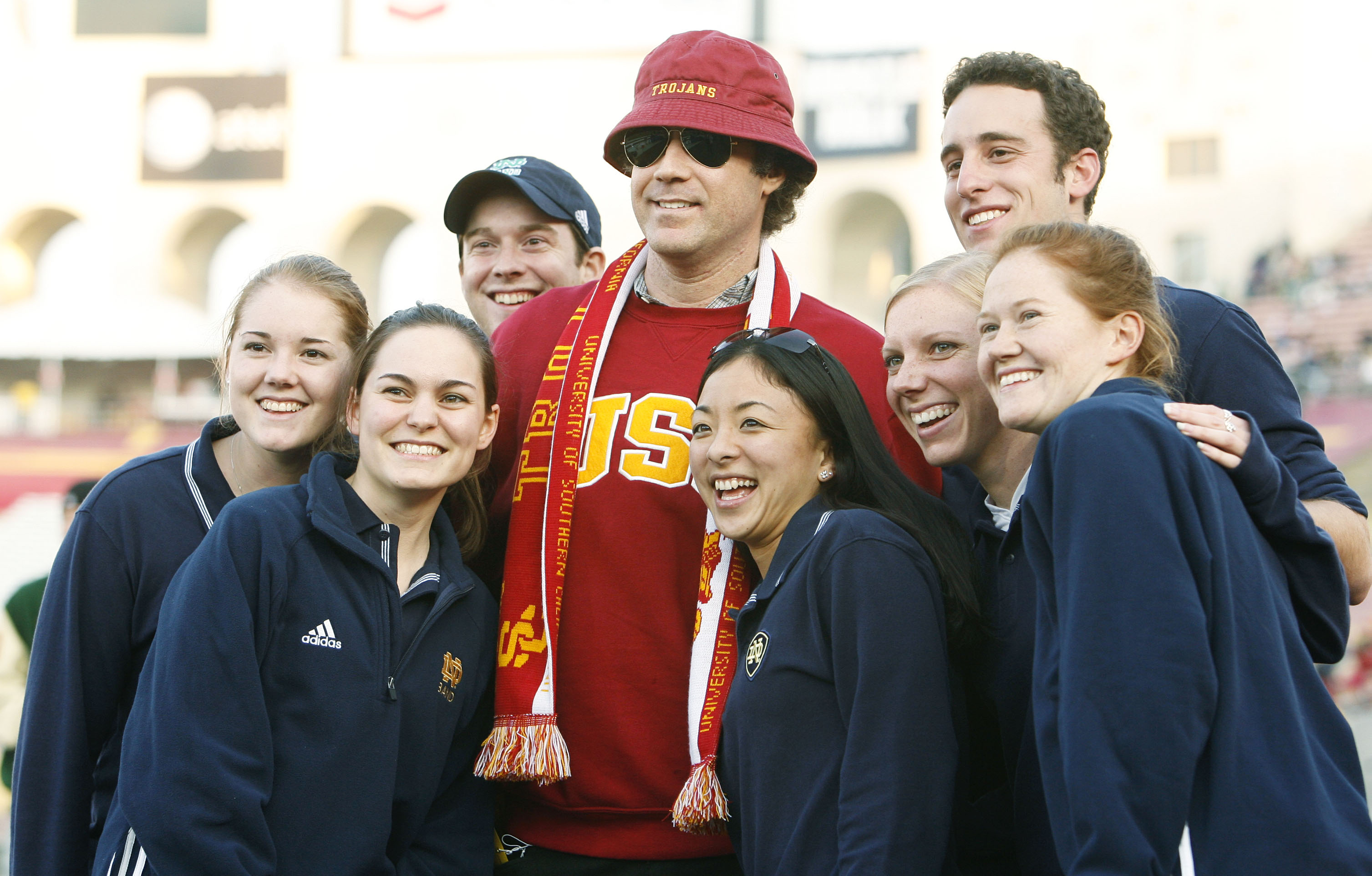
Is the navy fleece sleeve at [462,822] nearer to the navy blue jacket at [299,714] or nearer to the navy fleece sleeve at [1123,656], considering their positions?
the navy blue jacket at [299,714]

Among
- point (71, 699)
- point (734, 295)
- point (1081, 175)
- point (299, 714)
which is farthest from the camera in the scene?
point (1081, 175)

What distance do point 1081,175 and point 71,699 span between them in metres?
2.50

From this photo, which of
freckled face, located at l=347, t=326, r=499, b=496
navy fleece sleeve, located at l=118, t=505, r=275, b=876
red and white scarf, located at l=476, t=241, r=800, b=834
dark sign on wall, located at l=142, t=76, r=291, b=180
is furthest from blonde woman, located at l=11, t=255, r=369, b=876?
dark sign on wall, located at l=142, t=76, r=291, b=180

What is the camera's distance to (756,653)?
7.25 feet

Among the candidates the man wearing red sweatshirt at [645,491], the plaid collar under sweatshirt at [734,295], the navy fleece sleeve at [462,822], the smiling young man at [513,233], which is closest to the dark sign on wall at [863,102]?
the smiling young man at [513,233]

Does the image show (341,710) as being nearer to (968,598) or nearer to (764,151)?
(968,598)

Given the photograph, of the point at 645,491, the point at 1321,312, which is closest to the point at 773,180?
the point at 645,491

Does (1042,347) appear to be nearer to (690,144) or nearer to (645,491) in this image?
(645,491)

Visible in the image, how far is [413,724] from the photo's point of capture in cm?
231

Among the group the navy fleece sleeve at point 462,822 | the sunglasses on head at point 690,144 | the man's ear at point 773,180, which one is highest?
the sunglasses on head at point 690,144

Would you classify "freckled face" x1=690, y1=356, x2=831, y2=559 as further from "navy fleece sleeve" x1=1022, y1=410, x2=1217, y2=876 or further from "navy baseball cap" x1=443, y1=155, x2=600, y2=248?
"navy baseball cap" x1=443, y1=155, x2=600, y2=248

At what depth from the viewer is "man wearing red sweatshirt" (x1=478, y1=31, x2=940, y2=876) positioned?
98.3 inches

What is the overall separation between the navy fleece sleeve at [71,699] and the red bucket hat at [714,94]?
4.58 feet

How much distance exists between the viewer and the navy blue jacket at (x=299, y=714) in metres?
2.03
